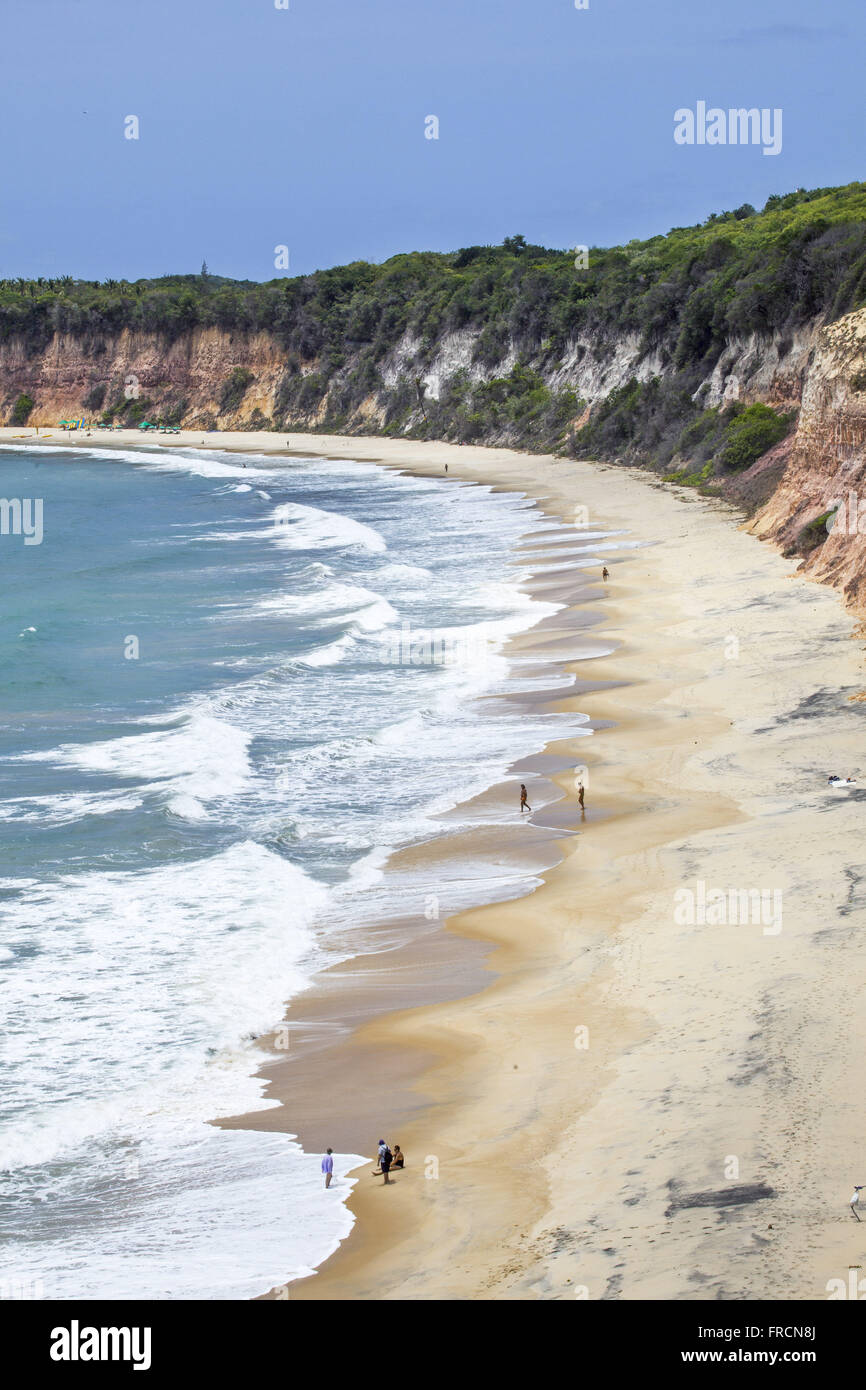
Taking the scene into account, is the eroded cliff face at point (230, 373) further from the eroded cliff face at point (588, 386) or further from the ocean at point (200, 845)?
the ocean at point (200, 845)

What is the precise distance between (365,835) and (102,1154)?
32.6 feet

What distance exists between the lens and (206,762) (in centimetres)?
2828

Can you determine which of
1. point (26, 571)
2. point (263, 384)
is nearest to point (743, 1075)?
point (26, 571)

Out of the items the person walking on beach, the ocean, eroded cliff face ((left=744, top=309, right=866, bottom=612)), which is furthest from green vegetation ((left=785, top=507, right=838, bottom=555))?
the person walking on beach

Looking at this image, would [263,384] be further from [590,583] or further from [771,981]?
[771,981]

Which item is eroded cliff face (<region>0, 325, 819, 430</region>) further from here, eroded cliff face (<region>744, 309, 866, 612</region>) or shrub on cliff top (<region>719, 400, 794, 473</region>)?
eroded cliff face (<region>744, 309, 866, 612</region>)

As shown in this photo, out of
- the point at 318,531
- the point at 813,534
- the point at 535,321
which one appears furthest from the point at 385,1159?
the point at 535,321

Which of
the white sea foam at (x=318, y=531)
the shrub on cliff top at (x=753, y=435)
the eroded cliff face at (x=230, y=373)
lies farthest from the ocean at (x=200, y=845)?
the eroded cliff face at (x=230, y=373)

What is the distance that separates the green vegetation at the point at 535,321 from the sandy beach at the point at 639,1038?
86.6 ft

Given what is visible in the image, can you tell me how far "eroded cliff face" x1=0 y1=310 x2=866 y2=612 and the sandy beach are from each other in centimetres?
1056

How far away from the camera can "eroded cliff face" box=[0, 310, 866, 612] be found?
129 ft

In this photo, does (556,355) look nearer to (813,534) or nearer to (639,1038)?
(813,534)

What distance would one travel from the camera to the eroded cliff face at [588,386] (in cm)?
3925

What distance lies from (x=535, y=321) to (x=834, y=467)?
210 feet
